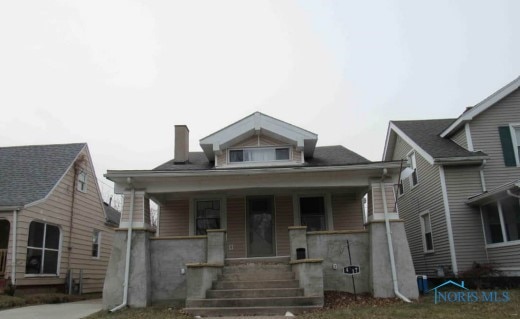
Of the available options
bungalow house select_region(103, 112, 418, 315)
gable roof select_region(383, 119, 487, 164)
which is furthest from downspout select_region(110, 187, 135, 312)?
gable roof select_region(383, 119, 487, 164)

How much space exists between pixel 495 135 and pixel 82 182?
16.2m

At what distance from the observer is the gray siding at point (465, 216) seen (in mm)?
13102

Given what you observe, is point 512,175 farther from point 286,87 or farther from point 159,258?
point 159,258

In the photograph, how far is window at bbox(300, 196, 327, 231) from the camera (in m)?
13.0

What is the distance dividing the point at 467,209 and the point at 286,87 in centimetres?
925

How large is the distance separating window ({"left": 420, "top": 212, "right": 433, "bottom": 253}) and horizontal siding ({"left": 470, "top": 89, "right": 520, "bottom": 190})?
2.62 m

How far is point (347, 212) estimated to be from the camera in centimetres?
1327

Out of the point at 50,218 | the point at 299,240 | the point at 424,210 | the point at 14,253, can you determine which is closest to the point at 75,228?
the point at 50,218

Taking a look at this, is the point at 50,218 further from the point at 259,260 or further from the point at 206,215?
the point at 259,260

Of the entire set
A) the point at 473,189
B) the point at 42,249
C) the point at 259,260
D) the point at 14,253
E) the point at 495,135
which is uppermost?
the point at 495,135

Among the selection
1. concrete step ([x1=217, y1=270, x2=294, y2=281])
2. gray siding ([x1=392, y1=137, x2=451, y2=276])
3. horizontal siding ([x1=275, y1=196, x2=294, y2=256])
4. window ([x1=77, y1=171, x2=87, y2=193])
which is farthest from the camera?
window ([x1=77, y1=171, x2=87, y2=193])

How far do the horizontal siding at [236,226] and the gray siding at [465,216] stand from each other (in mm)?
6930

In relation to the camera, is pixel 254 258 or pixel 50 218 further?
pixel 50 218

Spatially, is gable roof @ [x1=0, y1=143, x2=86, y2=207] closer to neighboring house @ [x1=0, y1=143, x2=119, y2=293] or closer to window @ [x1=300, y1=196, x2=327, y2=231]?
neighboring house @ [x1=0, y1=143, x2=119, y2=293]
